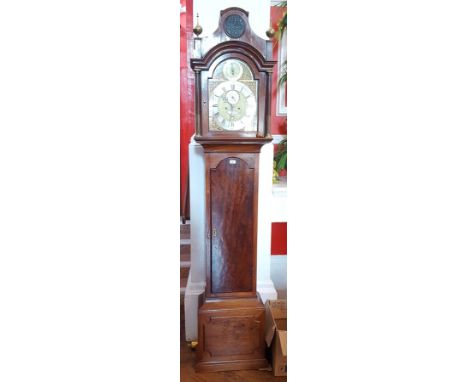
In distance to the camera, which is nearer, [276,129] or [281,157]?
[281,157]

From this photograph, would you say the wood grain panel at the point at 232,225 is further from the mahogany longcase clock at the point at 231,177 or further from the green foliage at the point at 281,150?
the green foliage at the point at 281,150

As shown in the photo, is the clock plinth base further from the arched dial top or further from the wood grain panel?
the arched dial top

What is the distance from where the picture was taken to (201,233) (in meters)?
1.95

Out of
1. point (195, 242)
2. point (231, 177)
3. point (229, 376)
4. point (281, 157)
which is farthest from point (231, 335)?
point (281, 157)

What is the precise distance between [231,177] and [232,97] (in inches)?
13.9

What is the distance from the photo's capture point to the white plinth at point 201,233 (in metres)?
1.91

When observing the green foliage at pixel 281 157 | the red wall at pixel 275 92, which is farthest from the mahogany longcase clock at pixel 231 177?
the red wall at pixel 275 92

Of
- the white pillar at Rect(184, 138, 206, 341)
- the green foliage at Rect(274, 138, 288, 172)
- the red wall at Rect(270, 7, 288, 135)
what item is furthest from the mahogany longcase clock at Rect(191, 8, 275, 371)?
the red wall at Rect(270, 7, 288, 135)

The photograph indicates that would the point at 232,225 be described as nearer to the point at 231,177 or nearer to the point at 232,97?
the point at 231,177

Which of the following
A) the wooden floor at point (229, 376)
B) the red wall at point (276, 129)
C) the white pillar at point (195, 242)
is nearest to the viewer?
the wooden floor at point (229, 376)

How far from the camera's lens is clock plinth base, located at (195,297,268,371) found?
1.68m
